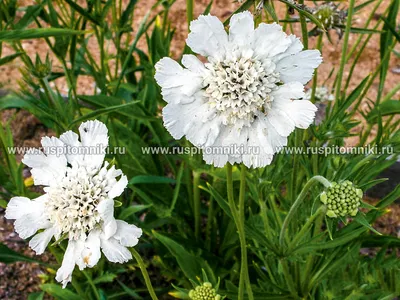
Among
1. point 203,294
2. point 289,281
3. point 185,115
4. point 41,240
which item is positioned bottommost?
point 289,281

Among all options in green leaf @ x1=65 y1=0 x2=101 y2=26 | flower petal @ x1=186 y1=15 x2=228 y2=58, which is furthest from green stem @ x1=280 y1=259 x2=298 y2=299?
green leaf @ x1=65 y1=0 x2=101 y2=26

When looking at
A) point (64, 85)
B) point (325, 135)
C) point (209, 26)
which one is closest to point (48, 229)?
point (209, 26)

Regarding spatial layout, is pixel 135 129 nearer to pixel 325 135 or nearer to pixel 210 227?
pixel 210 227

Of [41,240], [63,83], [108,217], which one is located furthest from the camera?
[63,83]

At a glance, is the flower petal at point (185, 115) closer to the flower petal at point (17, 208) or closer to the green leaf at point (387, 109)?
the flower petal at point (17, 208)

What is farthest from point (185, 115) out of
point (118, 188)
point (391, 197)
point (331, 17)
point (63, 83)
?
point (63, 83)

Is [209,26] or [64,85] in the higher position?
[209,26]

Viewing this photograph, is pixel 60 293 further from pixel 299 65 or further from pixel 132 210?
pixel 299 65

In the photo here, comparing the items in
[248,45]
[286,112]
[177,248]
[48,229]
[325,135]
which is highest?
[248,45]
